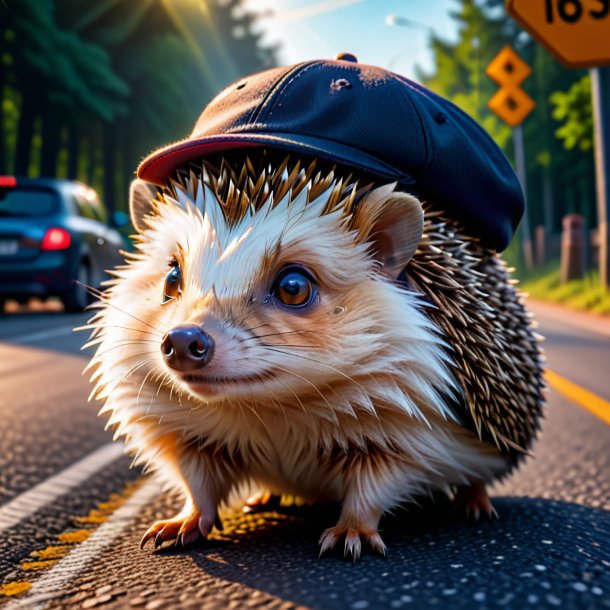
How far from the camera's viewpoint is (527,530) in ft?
6.27

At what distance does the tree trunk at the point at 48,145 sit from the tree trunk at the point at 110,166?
5.83 ft

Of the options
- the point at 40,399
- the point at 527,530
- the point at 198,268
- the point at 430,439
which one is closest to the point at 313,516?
the point at 430,439

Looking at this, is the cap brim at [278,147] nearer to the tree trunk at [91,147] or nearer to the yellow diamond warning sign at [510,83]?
the yellow diamond warning sign at [510,83]

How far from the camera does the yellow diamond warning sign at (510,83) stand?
49.9 ft

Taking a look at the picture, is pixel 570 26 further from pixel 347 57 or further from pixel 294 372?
pixel 294 372

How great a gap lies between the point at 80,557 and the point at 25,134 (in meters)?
19.4

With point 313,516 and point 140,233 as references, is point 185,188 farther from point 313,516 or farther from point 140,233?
point 313,516

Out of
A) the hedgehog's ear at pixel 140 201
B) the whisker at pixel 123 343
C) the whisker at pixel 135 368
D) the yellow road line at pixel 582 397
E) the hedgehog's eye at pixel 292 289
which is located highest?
the hedgehog's ear at pixel 140 201

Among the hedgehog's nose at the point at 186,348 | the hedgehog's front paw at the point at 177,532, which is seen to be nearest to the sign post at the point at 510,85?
the hedgehog's front paw at the point at 177,532

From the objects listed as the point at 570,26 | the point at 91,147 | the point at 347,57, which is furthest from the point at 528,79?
the point at 347,57

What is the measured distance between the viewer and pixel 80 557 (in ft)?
6.24

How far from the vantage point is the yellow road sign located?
571 cm

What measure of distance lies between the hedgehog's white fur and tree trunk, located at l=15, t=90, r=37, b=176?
17955mm

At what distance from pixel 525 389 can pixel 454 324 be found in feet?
1.39
